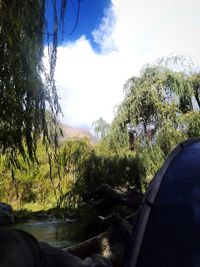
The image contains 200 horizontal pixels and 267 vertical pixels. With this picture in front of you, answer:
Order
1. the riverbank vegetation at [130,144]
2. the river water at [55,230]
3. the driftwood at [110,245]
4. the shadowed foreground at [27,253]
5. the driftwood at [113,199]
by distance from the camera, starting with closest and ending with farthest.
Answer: the shadowed foreground at [27,253] < the driftwood at [110,245] < the river water at [55,230] < the driftwood at [113,199] < the riverbank vegetation at [130,144]

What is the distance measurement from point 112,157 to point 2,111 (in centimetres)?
712

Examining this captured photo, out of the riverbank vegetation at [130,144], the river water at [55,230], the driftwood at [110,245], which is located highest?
the riverbank vegetation at [130,144]

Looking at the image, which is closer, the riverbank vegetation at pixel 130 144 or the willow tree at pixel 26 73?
the willow tree at pixel 26 73

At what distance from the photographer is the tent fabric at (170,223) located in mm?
3520

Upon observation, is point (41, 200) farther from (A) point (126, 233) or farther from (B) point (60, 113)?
(B) point (60, 113)

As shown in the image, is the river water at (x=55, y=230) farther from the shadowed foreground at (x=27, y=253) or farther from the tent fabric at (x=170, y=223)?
the tent fabric at (x=170, y=223)

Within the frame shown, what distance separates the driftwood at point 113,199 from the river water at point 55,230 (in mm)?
759

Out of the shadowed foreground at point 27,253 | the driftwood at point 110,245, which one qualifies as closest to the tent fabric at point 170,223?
the shadowed foreground at point 27,253

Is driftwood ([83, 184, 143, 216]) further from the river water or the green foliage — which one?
the green foliage

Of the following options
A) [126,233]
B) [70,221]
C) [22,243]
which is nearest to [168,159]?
[22,243]

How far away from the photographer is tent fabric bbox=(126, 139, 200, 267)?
352 cm

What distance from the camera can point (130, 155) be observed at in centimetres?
1209

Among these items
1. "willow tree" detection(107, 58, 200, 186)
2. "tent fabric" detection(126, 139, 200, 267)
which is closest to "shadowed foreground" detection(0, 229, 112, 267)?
"tent fabric" detection(126, 139, 200, 267)

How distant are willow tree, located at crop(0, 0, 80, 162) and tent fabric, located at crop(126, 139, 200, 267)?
70.9 inches
